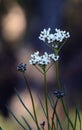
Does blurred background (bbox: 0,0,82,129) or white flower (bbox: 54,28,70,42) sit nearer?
white flower (bbox: 54,28,70,42)

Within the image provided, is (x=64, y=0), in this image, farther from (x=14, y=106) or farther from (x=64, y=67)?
(x=14, y=106)

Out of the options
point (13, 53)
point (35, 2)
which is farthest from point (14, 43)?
point (35, 2)

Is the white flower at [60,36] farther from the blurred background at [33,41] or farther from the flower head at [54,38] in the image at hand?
the blurred background at [33,41]

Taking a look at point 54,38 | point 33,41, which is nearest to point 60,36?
point 54,38

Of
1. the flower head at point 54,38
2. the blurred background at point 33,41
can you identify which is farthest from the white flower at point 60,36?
the blurred background at point 33,41

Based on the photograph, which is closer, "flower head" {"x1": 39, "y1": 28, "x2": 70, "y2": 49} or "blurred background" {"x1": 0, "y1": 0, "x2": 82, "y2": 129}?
"flower head" {"x1": 39, "y1": 28, "x2": 70, "y2": 49}

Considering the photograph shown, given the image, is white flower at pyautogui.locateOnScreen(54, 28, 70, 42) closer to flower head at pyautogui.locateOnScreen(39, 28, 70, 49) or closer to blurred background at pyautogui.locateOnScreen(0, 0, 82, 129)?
flower head at pyautogui.locateOnScreen(39, 28, 70, 49)

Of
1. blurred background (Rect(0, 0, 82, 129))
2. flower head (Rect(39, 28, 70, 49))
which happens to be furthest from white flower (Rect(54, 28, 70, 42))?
blurred background (Rect(0, 0, 82, 129))

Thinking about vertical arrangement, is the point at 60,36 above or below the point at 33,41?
below

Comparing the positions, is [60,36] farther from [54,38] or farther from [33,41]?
[33,41]
